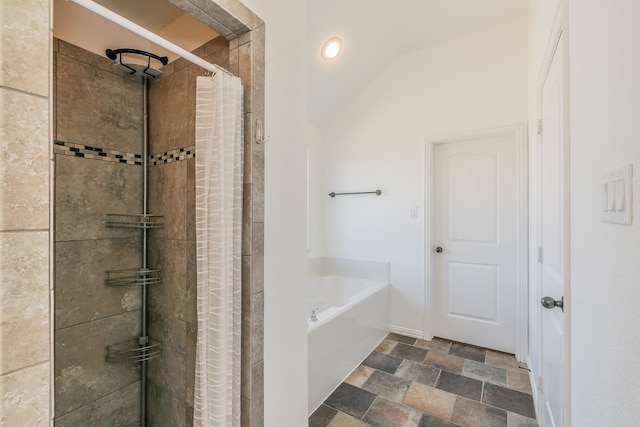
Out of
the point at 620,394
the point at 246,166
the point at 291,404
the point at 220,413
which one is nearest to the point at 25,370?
the point at 220,413

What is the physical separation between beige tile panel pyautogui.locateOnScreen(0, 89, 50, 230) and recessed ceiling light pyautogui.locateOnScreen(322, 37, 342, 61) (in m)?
2.24

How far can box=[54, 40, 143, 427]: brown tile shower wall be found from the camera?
134cm

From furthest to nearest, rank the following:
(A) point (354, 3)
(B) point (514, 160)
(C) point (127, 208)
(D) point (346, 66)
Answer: (D) point (346, 66) < (B) point (514, 160) < (A) point (354, 3) < (C) point (127, 208)

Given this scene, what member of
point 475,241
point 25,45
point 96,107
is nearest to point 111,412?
point 96,107

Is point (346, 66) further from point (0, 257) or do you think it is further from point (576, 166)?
point (0, 257)

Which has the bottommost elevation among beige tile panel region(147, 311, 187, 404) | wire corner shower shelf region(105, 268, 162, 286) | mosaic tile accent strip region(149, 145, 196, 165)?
beige tile panel region(147, 311, 187, 404)

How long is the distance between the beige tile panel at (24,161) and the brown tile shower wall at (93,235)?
38.1 inches

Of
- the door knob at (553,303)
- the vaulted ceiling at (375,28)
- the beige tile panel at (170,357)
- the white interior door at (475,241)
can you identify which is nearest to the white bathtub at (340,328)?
the white interior door at (475,241)

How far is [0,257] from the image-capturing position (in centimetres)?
54

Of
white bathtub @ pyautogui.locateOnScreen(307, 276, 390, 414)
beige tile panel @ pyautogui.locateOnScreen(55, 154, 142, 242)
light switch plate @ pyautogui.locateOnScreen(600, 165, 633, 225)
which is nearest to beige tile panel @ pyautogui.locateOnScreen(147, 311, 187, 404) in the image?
beige tile panel @ pyautogui.locateOnScreen(55, 154, 142, 242)

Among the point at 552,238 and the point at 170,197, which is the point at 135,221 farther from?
the point at 552,238

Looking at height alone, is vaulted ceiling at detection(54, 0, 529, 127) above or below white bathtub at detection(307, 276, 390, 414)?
above

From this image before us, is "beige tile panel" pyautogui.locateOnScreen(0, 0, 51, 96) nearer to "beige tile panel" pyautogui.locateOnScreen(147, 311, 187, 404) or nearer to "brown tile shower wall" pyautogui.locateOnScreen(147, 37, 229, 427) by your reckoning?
"brown tile shower wall" pyautogui.locateOnScreen(147, 37, 229, 427)

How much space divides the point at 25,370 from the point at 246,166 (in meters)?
0.83
